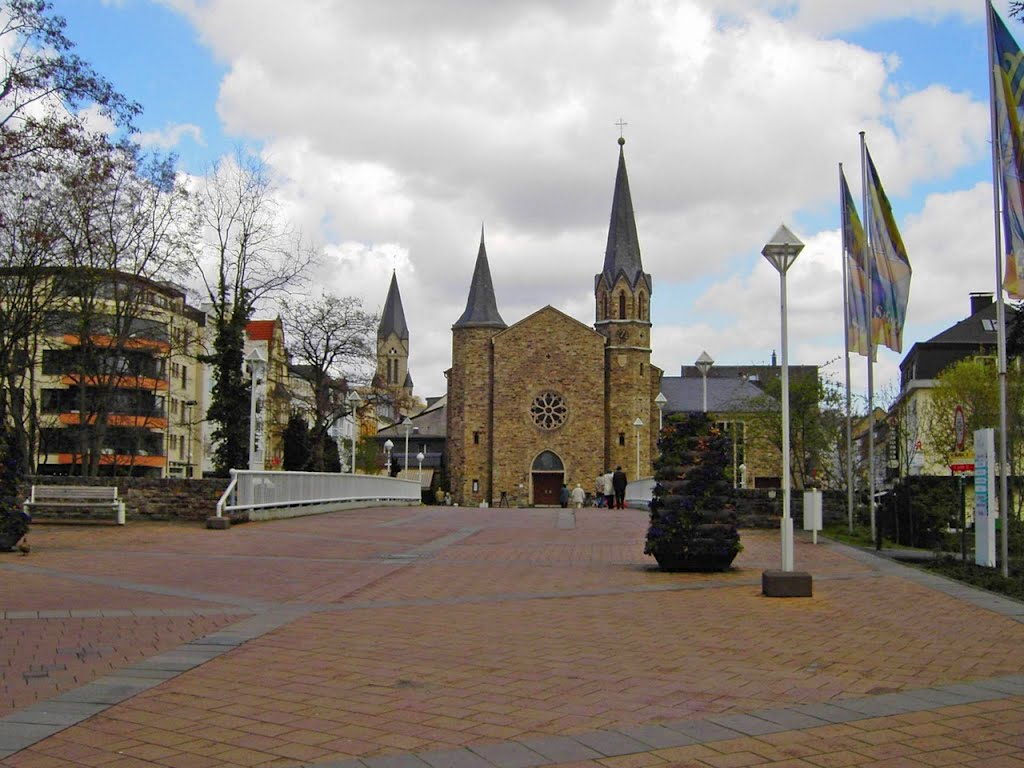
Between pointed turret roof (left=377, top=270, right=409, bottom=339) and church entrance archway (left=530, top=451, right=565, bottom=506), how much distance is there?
75.5m

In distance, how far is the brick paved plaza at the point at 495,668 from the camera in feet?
17.7

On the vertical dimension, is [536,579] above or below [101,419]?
below

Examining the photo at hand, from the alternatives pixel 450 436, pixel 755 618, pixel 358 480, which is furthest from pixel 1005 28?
pixel 450 436

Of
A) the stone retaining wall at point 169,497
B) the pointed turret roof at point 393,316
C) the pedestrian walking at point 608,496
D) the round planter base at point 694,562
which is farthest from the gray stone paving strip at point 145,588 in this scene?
the pointed turret roof at point 393,316

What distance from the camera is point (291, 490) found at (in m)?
25.6

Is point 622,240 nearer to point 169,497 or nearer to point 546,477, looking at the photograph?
point 546,477

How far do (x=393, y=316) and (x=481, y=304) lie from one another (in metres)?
68.9

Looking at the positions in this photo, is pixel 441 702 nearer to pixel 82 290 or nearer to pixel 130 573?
pixel 130 573

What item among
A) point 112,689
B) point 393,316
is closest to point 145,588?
point 112,689

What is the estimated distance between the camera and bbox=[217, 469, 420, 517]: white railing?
73.9 ft

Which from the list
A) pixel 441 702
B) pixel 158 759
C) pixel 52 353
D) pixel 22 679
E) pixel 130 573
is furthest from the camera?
pixel 52 353

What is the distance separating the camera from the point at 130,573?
13273 mm

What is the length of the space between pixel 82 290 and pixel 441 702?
27.1m

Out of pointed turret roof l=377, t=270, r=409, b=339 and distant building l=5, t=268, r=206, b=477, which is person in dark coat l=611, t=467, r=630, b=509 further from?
pointed turret roof l=377, t=270, r=409, b=339
